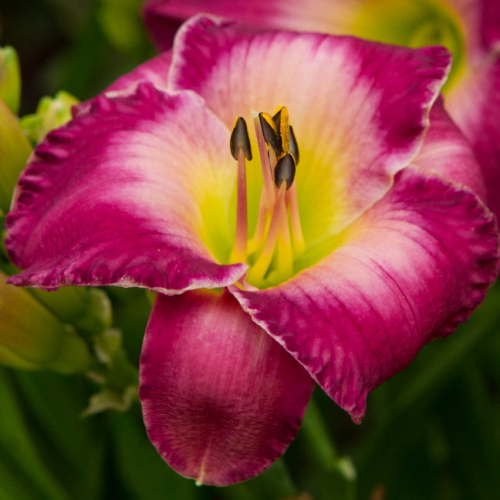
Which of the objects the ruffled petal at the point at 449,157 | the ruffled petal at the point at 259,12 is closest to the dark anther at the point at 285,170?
the ruffled petal at the point at 449,157

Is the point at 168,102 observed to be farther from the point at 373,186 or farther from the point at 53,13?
the point at 53,13

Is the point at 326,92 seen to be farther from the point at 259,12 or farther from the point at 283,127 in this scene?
the point at 259,12

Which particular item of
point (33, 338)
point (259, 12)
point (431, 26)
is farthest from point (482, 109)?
point (33, 338)

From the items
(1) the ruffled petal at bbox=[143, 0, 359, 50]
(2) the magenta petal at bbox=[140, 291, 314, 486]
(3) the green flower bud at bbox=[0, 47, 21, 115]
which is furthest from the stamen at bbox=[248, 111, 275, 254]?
(1) the ruffled petal at bbox=[143, 0, 359, 50]

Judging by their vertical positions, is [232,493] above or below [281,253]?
below

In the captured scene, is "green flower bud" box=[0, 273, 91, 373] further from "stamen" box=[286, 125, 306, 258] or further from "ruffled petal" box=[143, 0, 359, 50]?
"ruffled petal" box=[143, 0, 359, 50]

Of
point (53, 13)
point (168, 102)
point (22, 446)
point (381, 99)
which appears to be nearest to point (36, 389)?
point (22, 446)
